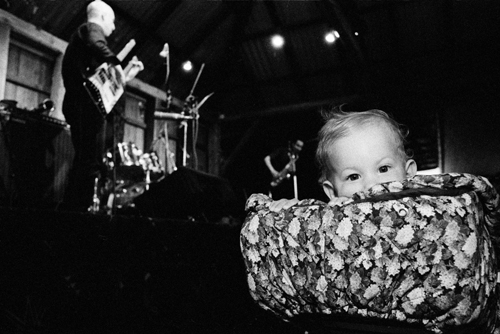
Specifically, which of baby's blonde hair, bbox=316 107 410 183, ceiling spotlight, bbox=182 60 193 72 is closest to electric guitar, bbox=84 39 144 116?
baby's blonde hair, bbox=316 107 410 183

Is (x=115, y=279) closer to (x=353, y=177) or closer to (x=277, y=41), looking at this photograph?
(x=353, y=177)

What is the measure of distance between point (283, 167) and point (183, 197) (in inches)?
144

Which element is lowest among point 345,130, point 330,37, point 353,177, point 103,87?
point 353,177

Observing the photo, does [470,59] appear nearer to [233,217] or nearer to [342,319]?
[233,217]

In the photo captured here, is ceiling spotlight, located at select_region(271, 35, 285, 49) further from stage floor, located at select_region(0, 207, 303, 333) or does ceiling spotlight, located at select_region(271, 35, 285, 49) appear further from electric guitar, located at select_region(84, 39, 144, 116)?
stage floor, located at select_region(0, 207, 303, 333)

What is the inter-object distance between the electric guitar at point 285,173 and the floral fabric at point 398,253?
5.54 meters

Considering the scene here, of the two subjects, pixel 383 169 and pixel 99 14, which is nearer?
pixel 383 169

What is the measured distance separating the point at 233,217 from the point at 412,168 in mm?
2729

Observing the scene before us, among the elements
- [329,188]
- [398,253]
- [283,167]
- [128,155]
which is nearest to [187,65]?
[283,167]

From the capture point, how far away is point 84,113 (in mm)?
3344

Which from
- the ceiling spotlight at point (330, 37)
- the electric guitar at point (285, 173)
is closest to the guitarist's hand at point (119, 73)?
the electric guitar at point (285, 173)

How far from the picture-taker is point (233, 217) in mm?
3939

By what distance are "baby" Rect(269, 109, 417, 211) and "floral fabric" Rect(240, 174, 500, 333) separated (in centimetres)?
28

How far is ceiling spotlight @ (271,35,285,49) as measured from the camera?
680 cm
